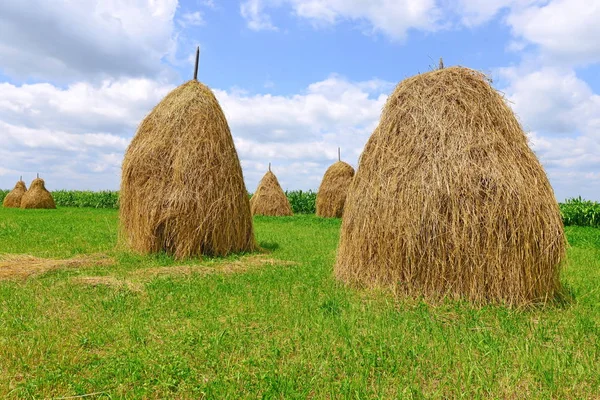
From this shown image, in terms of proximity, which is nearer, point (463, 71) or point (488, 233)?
point (488, 233)

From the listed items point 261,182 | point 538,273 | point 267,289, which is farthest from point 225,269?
point 261,182

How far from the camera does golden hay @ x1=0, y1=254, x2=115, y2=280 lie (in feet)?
28.4

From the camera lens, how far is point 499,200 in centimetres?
628

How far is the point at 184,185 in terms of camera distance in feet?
34.0

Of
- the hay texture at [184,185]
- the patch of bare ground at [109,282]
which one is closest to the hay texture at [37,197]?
the hay texture at [184,185]

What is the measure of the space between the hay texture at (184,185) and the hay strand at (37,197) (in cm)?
2578

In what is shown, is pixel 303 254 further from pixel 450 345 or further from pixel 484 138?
pixel 450 345

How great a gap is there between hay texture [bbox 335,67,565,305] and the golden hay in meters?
5.78

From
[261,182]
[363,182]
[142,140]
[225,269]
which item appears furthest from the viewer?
[261,182]

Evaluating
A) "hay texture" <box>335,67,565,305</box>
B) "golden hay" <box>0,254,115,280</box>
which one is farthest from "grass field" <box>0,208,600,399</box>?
"golden hay" <box>0,254,115,280</box>

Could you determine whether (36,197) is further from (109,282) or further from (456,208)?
(456,208)

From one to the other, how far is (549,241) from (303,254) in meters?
6.12

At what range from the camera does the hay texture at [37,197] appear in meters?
32.7

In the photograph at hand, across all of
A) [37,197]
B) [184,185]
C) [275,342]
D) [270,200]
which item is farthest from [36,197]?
[275,342]
